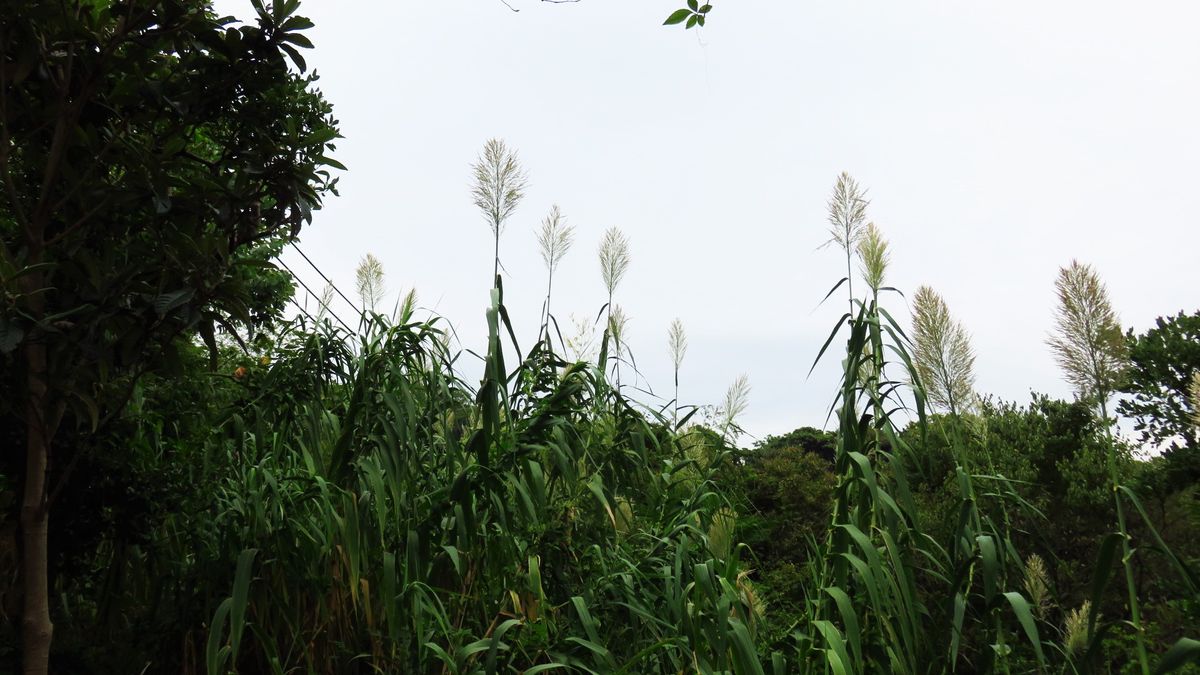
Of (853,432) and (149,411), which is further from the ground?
(149,411)

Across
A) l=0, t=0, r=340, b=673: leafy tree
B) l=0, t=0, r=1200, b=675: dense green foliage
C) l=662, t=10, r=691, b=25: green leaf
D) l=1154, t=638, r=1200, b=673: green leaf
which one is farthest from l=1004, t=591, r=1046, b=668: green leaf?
l=0, t=0, r=340, b=673: leafy tree

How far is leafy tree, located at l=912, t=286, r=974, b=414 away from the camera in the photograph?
6.66 ft

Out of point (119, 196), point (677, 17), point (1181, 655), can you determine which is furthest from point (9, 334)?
point (1181, 655)

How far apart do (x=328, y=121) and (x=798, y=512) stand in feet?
17.0

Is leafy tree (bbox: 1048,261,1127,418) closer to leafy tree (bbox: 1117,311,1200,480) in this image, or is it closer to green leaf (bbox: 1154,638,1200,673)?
green leaf (bbox: 1154,638,1200,673)

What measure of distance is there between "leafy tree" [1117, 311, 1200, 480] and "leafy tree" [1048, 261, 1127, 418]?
3227mm

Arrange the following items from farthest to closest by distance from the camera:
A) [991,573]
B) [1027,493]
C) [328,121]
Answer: [1027,493]
[328,121]
[991,573]

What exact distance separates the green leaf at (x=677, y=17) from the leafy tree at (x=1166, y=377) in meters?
3.21

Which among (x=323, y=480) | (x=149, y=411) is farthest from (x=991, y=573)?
(x=149, y=411)

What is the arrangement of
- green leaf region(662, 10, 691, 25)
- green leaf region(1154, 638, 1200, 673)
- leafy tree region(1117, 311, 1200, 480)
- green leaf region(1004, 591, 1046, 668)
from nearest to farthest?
green leaf region(1154, 638, 1200, 673)
green leaf region(1004, 591, 1046, 668)
green leaf region(662, 10, 691, 25)
leafy tree region(1117, 311, 1200, 480)

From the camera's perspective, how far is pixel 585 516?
109 inches

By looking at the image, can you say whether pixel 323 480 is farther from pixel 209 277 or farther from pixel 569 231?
pixel 569 231

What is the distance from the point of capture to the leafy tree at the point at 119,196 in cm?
244

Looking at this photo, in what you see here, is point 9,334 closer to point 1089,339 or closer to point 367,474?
point 367,474
